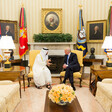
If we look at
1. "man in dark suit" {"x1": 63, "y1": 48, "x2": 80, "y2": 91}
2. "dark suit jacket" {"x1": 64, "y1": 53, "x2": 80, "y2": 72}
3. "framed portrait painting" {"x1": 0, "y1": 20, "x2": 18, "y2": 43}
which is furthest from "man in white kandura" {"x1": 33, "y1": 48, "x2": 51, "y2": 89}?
"framed portrait painting" {"x1": 0, "y1": 20, "x2": 18, "y2": 43}

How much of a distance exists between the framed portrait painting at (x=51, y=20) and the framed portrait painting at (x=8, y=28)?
148 cm

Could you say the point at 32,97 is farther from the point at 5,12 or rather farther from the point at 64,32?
the point at 5,12

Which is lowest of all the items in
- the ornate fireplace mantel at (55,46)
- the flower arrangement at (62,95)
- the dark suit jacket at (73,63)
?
the flower arrangement at (62,95)

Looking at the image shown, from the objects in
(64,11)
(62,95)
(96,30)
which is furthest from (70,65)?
(64,11)

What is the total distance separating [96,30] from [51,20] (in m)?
2.38

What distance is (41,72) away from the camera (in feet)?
15.0

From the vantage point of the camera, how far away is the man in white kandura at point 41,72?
454 centimetres

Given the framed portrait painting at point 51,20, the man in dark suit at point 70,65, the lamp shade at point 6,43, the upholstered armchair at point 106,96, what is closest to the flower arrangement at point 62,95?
the upholstered armchair at point 106,96

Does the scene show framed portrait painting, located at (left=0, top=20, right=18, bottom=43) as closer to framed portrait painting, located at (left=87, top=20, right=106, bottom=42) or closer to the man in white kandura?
the man in white kandura

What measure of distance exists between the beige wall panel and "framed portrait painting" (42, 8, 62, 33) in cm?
24

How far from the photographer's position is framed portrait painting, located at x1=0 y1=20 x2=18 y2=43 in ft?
20.8

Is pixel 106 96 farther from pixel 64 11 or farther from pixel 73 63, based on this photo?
pixel 64 11

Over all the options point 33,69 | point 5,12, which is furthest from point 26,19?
point 33,69

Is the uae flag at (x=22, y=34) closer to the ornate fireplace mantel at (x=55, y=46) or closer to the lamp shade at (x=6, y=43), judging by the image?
the ornate fireplace mantel at (x=55, y=46)
